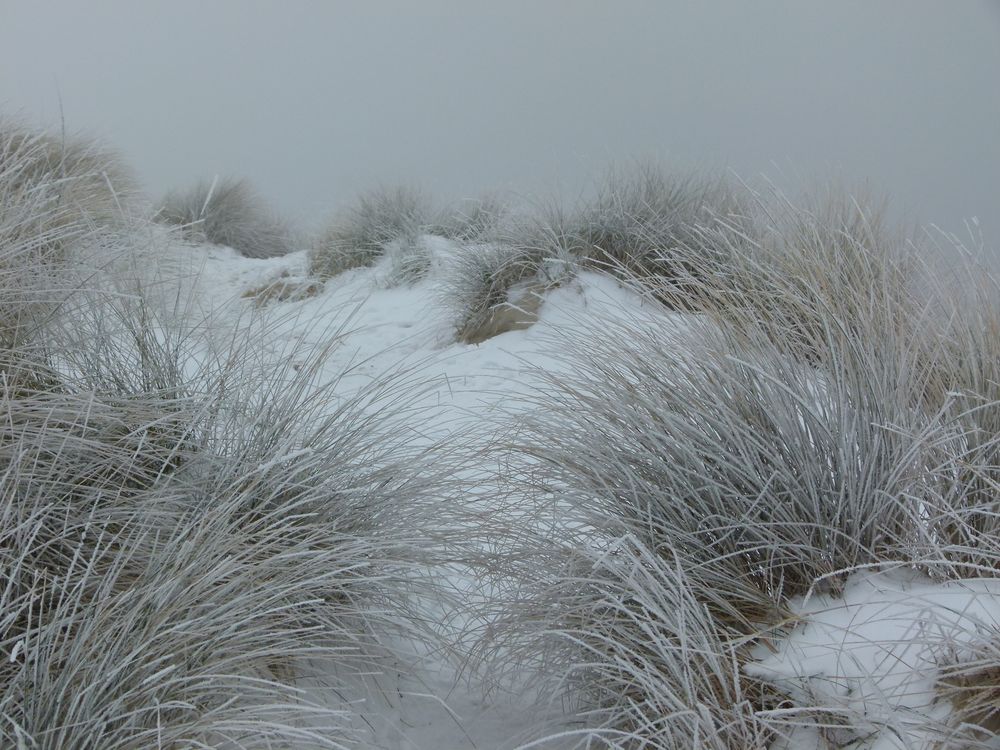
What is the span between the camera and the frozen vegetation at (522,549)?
51.4 inches

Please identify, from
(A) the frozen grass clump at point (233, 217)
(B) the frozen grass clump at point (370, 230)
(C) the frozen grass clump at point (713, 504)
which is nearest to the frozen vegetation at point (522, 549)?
(C) the frozen grass clump at point (713, 504)

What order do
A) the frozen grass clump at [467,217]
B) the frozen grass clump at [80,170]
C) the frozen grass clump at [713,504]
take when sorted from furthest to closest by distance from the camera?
1. the frozen grass clump at [467,217]
2. the frozen grass clump at [80,170]
3. the frozen grass clump at [713,504]

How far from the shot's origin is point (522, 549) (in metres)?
1.80

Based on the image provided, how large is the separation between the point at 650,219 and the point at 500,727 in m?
3.55

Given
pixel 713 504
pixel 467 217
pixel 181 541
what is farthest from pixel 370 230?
pixel 713 504

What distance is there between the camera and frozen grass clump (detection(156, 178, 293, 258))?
9031 mm

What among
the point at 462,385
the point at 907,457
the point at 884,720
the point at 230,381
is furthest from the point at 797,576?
the point at 462,385

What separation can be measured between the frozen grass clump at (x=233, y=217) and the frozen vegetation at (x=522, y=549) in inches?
266

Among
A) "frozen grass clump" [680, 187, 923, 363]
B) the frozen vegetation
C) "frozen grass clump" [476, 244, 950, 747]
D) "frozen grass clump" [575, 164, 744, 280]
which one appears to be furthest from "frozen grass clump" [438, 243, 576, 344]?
"frozen grass clump" [476, 244, 950, 747]

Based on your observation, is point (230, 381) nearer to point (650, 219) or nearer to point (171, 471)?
point (171, 471)

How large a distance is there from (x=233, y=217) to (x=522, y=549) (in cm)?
842

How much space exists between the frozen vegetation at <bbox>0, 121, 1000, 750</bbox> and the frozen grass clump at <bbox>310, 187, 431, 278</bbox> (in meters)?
4.55

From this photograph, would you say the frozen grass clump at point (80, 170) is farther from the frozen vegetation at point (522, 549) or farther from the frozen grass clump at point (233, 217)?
the frozen vegetation at point (522, 549)

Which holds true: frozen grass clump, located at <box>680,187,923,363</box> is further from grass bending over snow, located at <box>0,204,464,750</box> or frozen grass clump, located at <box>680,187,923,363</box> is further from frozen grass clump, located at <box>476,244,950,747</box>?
grass bending over snow, located at <box>0,204,464,750</box>
